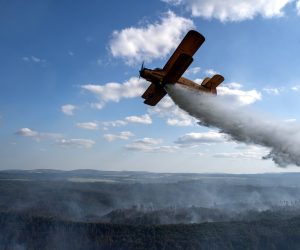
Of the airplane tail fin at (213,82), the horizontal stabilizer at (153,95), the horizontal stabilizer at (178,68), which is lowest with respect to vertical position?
the horizontal stabilizer at (153,95)

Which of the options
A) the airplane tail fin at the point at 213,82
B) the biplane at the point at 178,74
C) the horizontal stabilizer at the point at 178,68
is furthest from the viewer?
the airplane tail fin at the point at 213,82

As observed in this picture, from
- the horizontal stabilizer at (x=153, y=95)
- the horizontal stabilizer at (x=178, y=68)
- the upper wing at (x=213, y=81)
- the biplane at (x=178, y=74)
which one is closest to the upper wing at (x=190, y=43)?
the biplane at (x=178, y=74)

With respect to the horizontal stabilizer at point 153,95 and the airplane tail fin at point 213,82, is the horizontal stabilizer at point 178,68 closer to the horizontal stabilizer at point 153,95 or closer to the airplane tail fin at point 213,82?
the horizontal stabilizer at point 153,95

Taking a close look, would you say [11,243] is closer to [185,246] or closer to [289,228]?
[185,246]

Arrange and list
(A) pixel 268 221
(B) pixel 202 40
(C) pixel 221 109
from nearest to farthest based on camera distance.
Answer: (B) pixel 202 40 < (C) pixel 221 109 < (A) pixel 268 221

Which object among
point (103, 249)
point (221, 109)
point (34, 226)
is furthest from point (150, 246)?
point (221, 109)

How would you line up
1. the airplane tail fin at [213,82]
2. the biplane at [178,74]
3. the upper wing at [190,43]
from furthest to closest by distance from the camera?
the airplane tail fin at [213,82] < the biplane at [178,74] < the upper wing at [190,43]

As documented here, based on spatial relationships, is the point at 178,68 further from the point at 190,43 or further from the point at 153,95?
the point at 153,95

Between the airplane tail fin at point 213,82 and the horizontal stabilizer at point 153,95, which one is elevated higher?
the airplane tail fin at point 213,82
